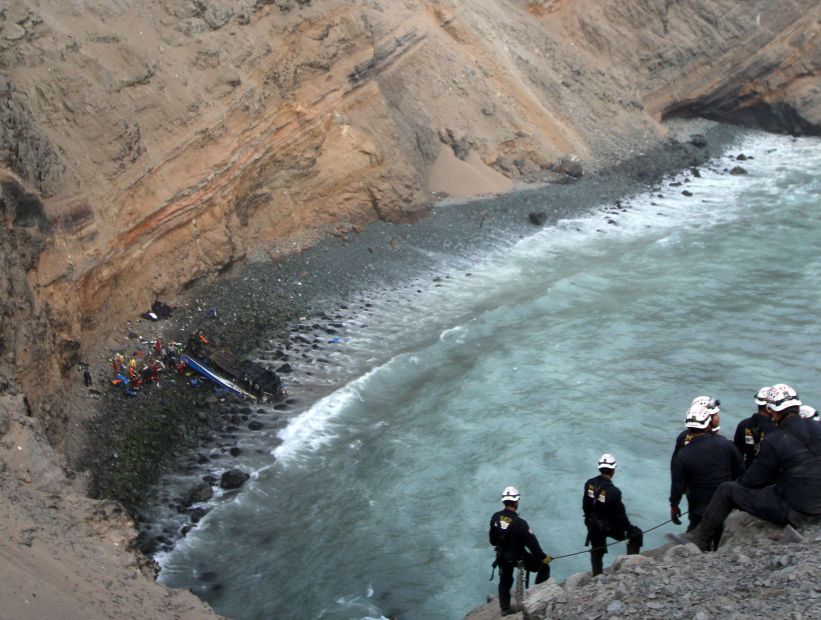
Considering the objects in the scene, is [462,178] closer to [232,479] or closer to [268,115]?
[268,115]

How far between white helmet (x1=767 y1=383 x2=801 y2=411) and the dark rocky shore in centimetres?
1040

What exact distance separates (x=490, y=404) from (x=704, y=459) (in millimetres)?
9524

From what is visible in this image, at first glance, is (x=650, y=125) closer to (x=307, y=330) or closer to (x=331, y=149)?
(x=331, y=149)

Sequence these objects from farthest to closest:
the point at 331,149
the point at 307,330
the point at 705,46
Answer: the point at 705,46 → the point at 331,149 → the point at 307,330

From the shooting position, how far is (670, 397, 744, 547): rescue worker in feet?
34.9

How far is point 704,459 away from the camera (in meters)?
10.7

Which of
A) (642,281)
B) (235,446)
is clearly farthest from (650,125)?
(235,446)

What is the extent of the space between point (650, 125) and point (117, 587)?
3437 cm

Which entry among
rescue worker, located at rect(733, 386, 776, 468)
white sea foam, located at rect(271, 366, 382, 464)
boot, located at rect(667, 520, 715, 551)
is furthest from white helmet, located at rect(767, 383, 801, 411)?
white sea foam, located at rect(271, 366, 382, 464)

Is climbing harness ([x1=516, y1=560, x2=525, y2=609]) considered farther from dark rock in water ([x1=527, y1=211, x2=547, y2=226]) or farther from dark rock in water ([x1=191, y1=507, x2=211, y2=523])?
dark rock in water ([x1=527, y1=211, x2=547, y2=226])

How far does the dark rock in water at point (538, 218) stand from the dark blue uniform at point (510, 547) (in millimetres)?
20839

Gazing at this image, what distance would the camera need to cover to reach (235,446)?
19047mm

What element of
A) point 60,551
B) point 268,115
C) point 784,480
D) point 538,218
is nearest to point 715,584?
point 784,480

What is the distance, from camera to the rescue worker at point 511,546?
11.7 metres
